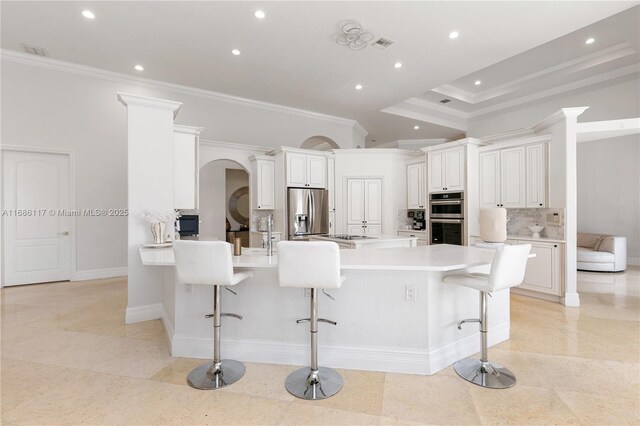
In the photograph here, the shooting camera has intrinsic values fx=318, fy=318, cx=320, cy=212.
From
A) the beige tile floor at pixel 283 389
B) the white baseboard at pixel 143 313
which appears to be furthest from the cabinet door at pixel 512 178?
the white baseboard at pixel 143 313

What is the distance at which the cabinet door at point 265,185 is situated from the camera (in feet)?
20.7

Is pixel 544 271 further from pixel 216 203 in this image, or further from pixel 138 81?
pixel 138 81

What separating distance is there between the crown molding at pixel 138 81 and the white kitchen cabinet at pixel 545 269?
5278 mm

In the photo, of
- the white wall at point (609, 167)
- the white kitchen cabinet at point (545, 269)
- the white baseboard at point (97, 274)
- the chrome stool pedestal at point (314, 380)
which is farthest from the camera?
the white wall at point (609, 167)

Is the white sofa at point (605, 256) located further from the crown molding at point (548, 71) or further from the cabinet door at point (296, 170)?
the cabinet door at point (296, 170)

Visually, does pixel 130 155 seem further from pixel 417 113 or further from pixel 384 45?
pixel 417 113

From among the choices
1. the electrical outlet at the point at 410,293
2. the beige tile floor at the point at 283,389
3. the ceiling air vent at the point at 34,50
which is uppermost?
the ceiling air vent at the point at 34,50

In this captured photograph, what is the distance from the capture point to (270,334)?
2.60m

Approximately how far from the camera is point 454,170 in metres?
5.70

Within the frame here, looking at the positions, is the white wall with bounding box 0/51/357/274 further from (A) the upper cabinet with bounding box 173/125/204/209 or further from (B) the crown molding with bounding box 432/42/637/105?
(B) the crown molding with bounding box 432/42/637/105

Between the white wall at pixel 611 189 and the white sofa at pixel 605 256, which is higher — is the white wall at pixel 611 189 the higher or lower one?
the higher one

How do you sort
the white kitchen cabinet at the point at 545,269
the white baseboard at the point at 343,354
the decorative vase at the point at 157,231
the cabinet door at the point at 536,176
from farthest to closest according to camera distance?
the cabinet door at the point at 536,176, the white kitchen cabinet at the point at 545,269, the decorative vase at the point at 157,231, the white baseboard at the point at 343,354

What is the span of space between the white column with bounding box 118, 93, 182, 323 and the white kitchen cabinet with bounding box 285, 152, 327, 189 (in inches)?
109

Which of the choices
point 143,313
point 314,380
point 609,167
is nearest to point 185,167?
point 143,313
